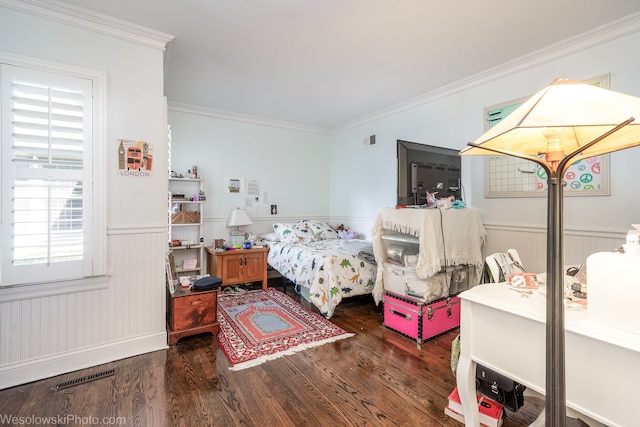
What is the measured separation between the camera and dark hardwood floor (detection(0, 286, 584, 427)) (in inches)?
64.4

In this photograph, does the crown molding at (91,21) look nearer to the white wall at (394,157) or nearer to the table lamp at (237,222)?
the white wall at (394,157)

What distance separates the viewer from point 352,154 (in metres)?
4.84

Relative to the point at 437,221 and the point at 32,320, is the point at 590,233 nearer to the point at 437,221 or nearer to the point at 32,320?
the point at 437,221

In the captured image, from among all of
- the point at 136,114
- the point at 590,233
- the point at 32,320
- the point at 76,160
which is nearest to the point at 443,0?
the point at 590,233

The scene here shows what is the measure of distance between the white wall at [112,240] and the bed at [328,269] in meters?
1.45

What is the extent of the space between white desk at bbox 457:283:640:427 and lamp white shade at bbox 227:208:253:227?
3.49m

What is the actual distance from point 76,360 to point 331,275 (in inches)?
83.3

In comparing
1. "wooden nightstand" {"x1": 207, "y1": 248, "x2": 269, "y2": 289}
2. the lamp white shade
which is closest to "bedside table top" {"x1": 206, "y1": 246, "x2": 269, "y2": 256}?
"wooden nightstand" {"x1": 207, "y1": 248, "x2": 269, "y2": 289}

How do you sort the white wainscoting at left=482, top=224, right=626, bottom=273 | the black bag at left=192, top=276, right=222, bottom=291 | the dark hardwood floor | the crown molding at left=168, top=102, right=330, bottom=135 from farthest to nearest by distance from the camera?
the crown molding at left=168, top=102, right=330, bottom=135 < the black bag at left=192, top=276, right=222, bottom=291 < the white wainscoting at left=482, top=224, right=626, bottom=273 < the dark hardwood floor

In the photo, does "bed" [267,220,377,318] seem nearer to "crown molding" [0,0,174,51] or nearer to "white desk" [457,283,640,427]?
→ "white desk" [457,283,640,427]

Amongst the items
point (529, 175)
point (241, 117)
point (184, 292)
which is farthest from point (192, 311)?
point (529, 175)

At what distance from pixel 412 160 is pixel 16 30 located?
9.68ft

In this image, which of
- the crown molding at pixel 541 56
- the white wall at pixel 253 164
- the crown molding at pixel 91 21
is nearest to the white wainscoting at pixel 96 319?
the crown molding at pixel 91 21

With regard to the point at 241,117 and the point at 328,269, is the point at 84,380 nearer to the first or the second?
the point at 328,269
